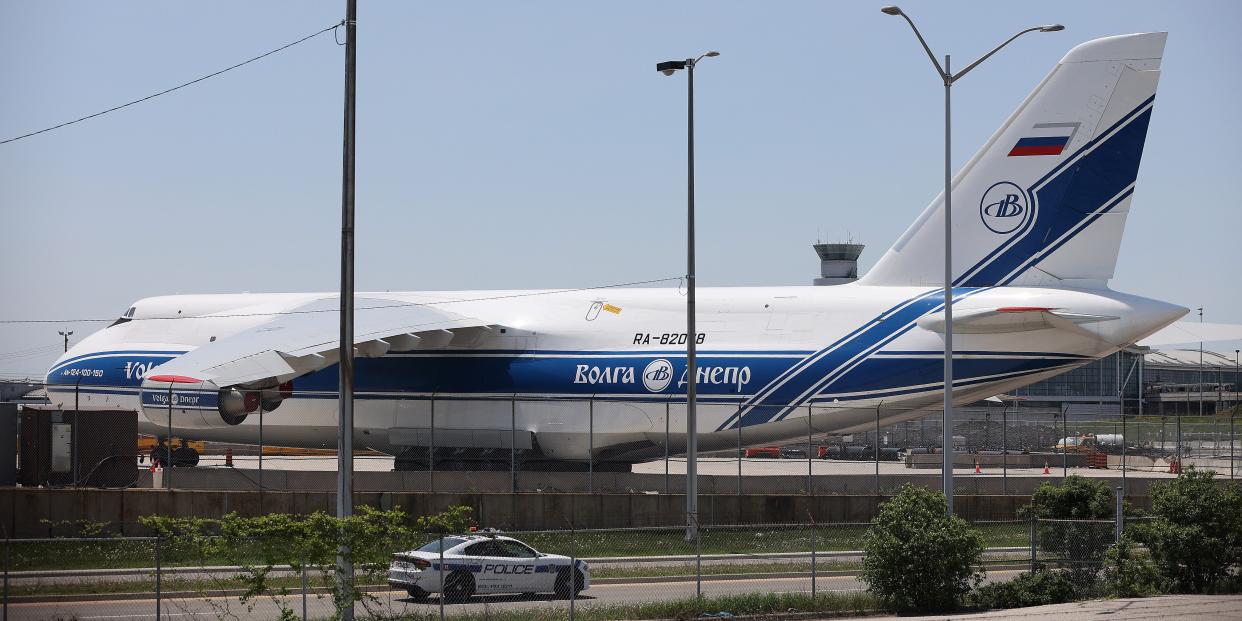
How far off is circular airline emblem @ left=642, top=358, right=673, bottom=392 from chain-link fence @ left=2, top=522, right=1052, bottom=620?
6.33 metres

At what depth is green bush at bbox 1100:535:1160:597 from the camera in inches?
733

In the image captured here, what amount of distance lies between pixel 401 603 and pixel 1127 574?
9.79 m

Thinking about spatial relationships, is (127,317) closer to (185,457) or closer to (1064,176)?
(185,457)

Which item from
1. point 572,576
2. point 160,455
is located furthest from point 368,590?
point 160,455

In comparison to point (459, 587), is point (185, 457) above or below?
above

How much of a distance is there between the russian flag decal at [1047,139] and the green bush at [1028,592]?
1216 cm

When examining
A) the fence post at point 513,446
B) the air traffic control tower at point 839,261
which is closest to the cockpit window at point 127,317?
the fence post at point 513,446

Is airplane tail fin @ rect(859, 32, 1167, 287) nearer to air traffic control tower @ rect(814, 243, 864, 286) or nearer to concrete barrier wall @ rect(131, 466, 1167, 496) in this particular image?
concrete barrier wall @ rect(131, 466, 1167, 496)

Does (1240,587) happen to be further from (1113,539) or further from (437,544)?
(437,544)

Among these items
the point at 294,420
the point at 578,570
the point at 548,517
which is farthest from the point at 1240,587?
the point at 294,420

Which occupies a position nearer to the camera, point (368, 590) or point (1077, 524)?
point (368, 590)

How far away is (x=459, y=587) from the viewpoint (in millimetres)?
18422

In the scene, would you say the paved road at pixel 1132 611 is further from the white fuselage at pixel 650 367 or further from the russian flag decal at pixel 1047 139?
the russian flag decal at pixel 1047 139

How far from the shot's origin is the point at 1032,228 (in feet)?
94.8
